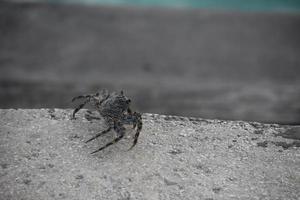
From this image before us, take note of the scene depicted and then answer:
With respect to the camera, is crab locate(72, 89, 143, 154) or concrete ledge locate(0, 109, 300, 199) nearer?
concrete ledge locate(0, 109, 300, 199)

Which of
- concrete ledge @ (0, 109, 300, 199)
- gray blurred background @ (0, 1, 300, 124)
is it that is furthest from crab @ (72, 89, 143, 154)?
gray blurred background @ (0, 1, 300, 124)

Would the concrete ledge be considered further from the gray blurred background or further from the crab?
the gray blurred background

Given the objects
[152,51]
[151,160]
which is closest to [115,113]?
[151,160]

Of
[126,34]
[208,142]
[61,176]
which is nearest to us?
[61,176]

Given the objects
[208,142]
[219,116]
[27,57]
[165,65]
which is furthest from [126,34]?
[208,142]

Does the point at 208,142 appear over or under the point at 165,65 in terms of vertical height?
under

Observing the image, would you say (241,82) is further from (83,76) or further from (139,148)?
(139,148)

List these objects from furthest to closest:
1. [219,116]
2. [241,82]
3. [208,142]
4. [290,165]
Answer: [241,82]
[219,116]
[208,142]
[290,165]
